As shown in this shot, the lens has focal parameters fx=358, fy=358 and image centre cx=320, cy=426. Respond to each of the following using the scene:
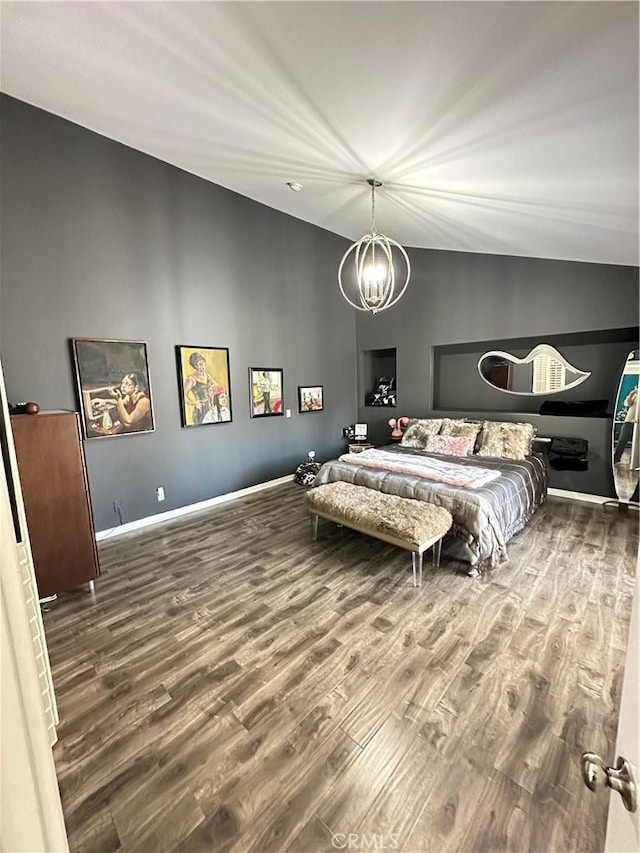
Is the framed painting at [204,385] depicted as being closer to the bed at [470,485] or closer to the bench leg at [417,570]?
the bed at [470,485]

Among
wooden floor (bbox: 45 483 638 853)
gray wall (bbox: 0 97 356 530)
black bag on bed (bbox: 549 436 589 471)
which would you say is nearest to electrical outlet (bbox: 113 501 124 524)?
gray wall (bbox: 0 97 356 530)

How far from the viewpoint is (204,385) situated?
4363 millimetres

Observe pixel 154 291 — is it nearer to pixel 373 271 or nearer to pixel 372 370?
pixel 373 271

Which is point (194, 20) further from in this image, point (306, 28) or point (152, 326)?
point (152, 326)

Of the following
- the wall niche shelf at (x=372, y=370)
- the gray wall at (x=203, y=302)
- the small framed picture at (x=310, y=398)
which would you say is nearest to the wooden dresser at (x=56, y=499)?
the gray wall at (x=203, y=302)

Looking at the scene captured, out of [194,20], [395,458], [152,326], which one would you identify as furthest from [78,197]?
[395,458]

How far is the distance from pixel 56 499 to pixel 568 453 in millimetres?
5228

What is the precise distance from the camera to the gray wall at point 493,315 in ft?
13.4

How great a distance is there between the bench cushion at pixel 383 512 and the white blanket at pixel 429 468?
42cm

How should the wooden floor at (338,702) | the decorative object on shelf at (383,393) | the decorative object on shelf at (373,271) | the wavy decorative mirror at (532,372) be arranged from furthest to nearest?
the decorative object on shelf at (383,393) < the wavy decorative mirror at (532,372) < the decorative object on shelf at (373,271) < the wooden floor at (338,702)

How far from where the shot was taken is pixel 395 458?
4078 mm

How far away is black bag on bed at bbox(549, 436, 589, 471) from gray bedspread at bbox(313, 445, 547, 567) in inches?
12.5

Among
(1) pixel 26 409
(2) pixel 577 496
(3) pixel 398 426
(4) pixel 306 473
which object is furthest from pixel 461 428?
(1) pixel 26 409

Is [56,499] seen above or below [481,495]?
above
